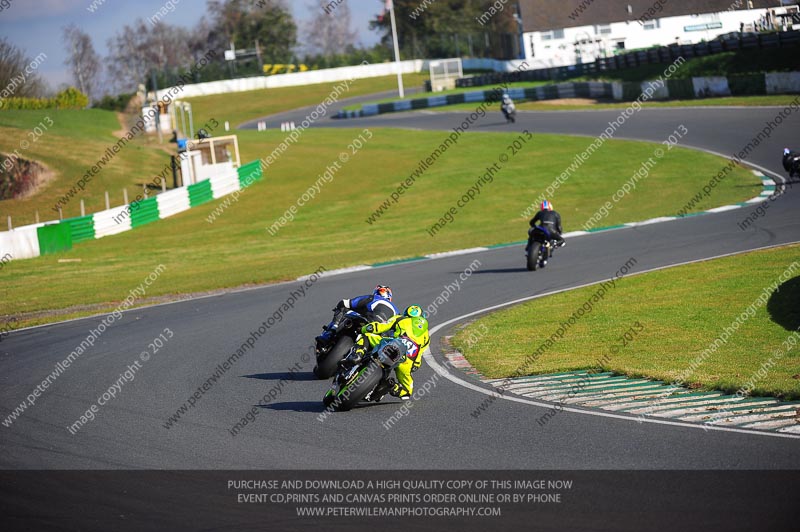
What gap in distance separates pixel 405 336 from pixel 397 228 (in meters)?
20.1

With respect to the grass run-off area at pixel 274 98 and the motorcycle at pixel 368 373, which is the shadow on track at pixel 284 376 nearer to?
the motorcycle at pixel 368 373

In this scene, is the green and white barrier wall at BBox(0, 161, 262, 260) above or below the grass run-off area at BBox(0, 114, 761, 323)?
above

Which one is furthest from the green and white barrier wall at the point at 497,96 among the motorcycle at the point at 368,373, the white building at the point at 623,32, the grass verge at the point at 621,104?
the motorcycle at the point at 368,373

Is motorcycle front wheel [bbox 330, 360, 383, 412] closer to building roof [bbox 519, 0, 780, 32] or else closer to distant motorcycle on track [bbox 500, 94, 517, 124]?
distant motorcycle on track [bbox 500, 94, 517, 124]

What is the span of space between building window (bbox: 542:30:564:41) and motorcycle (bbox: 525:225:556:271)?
61495 millimetres

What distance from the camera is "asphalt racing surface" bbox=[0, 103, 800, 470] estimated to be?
7.87 metres

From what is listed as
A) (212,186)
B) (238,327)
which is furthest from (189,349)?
(212,186)

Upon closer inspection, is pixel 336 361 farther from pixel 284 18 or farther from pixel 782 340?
pixel 284 18

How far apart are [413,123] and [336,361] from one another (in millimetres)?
45723

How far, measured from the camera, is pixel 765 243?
19484mm

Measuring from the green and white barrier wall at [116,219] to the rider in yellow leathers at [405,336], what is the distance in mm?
19723

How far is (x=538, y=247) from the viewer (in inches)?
772

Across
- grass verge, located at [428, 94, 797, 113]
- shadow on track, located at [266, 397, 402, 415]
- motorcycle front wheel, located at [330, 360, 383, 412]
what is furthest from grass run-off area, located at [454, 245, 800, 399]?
grass verge, located at [428, 94, 797, 113]

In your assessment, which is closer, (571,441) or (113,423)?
(571,441)
